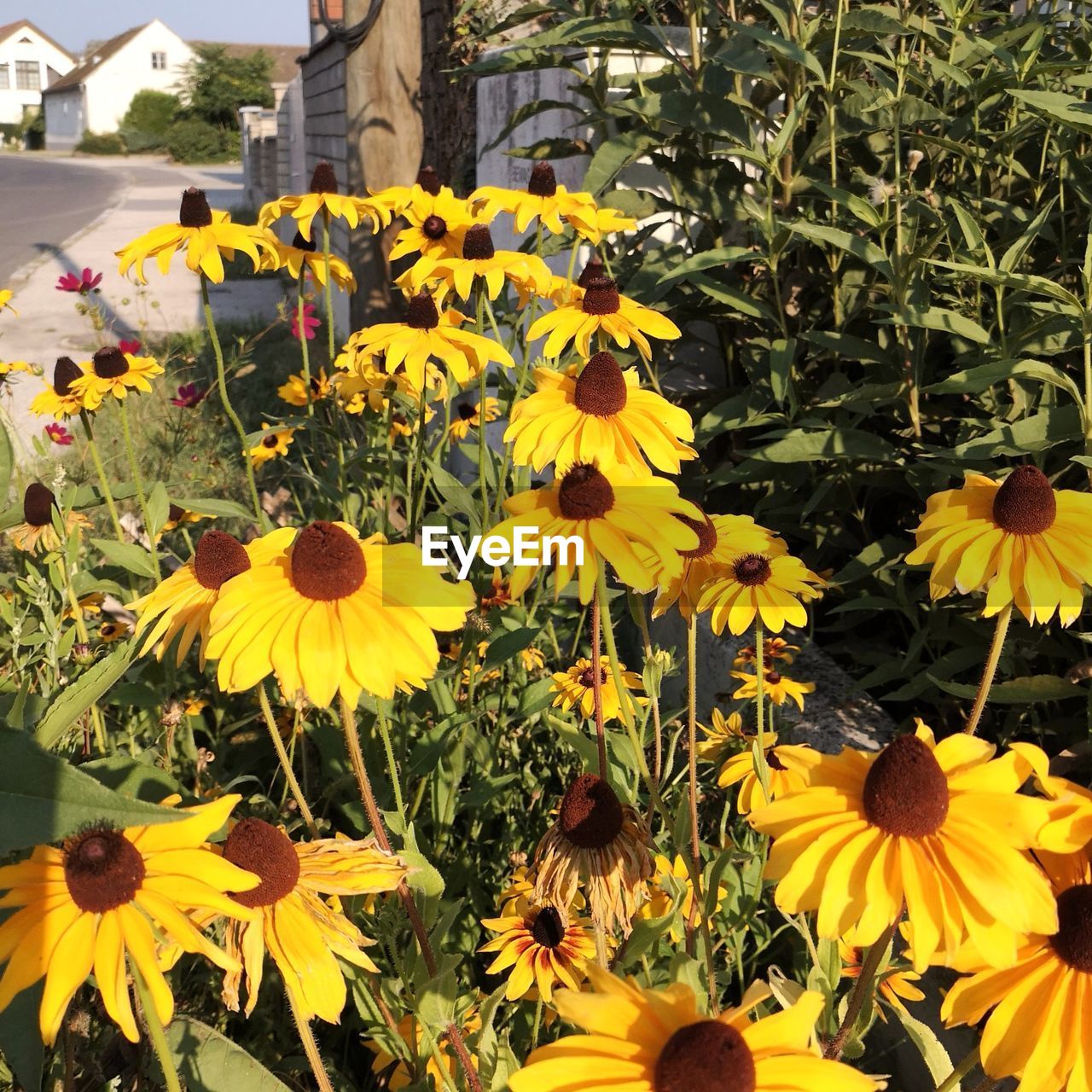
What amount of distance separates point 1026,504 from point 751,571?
358mm

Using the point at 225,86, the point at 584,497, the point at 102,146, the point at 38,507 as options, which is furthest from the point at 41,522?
the point at 102,146

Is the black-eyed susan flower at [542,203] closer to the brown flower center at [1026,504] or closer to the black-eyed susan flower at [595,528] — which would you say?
the black-eyed susan flower at [595,528]

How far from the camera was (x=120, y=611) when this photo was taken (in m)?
3.38

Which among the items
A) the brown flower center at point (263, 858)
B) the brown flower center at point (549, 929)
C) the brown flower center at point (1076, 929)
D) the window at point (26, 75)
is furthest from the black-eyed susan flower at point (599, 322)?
the window at point (26, 75)

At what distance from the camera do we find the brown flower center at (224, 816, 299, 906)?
3.11 ft

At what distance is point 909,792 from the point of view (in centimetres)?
75

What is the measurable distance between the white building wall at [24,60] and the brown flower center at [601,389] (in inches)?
3233

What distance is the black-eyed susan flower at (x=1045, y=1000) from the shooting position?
0.76m

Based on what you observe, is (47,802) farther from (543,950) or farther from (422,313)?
(422,313)

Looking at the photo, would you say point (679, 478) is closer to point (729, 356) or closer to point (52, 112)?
point (729, 356)

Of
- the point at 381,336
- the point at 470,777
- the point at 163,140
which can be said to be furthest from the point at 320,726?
the point at 163,140

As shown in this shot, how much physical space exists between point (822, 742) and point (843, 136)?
150cm

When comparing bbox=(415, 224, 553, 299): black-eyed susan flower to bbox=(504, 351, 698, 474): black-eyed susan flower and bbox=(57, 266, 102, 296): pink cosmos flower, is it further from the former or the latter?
bbox=(57, 266, 102, 296): pink cosmos flower

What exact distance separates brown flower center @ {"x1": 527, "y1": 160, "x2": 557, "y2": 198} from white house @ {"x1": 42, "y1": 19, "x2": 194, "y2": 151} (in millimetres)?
60628
